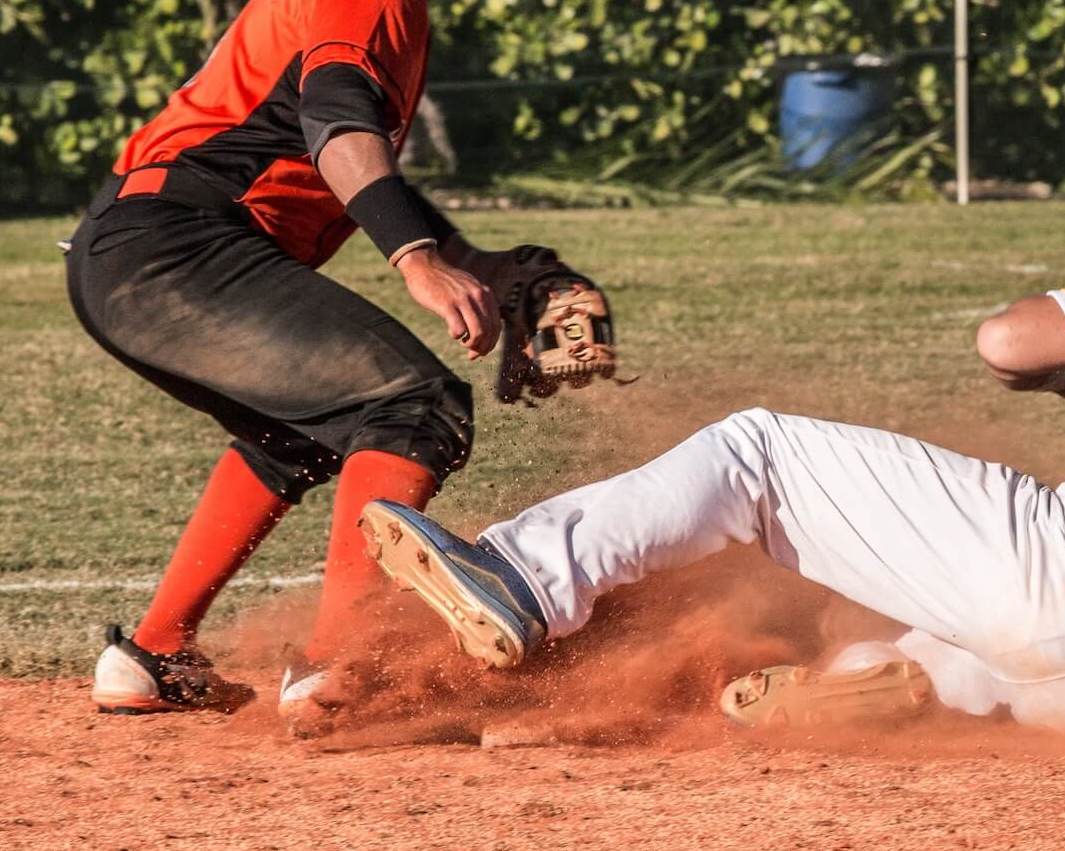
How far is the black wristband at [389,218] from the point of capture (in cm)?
368

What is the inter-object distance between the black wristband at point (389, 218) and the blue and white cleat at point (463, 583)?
53 centimetres

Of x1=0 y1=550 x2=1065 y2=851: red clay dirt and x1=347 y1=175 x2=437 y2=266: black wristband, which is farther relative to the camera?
x1=347 y1=175 x2=437 y2=266: black wristband

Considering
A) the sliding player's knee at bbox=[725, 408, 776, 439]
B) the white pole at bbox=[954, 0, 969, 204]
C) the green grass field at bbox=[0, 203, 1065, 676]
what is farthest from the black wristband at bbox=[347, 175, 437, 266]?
the white pole at bbox=[954, 0, 969, 204]

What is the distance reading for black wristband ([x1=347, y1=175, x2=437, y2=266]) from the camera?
145 inches

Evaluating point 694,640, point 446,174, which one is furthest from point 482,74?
point 694,640

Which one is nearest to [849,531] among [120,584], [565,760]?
[565,760]

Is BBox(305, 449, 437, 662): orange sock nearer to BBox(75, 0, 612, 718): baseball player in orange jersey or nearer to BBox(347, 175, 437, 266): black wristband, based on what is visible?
BBox(75, 0, 612, 718): baseball player in orange jersey

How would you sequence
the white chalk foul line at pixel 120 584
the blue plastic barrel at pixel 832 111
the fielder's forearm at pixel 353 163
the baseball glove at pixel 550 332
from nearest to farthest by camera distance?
the fielder's forearm at pixel 353 163
the baseball glove at pixel 550 332
the white chalk foul line at pixel 120 584
the blue plastic barrel at pixel 832 111

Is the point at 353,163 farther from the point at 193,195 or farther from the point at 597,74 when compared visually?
the point at 597,74

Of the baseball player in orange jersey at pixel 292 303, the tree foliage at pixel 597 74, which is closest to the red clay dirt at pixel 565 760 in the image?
the baseball player in orange jersey at pixel 292 303

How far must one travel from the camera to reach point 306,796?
348 cm

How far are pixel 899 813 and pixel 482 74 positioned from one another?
12044 millimetres

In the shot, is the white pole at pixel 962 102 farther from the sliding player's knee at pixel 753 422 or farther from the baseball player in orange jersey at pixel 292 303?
the sliding player's knee at pixel 753 422

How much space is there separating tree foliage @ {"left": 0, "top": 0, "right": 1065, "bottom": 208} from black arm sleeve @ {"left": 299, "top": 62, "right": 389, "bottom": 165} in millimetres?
10313
